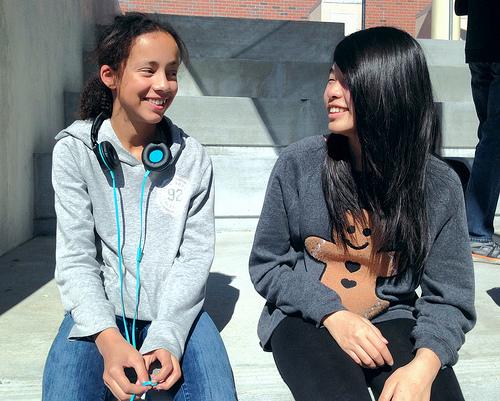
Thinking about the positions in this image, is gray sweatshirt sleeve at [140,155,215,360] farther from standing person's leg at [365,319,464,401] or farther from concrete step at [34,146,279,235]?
concrete step at [34,146,279,235]

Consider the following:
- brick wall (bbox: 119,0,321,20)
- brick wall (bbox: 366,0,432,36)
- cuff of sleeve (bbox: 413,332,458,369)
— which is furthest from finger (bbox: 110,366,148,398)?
brick wall (bbox: 366,0,432,36)

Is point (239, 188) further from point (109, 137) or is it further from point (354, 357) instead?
point (354, 357)

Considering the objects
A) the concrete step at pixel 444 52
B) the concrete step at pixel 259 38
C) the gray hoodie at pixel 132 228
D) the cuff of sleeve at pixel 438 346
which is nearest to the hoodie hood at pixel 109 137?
the gray hoodie at pixel 132 228

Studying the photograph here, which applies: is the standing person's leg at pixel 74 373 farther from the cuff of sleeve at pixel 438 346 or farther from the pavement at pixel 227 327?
the cuff of sleeve at pixel 438 346

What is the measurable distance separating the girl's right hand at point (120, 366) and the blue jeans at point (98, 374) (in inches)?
3.1

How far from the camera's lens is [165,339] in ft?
5.86

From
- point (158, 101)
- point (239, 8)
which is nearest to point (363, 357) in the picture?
point (158, 101)

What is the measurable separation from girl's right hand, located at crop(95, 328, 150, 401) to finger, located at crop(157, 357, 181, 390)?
0.20ft

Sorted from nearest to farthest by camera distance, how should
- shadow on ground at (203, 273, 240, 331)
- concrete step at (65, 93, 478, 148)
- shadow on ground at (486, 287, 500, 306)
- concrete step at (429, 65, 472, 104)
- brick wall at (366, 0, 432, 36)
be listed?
1. shadow on ground at (203, 273, 240, 331)
2. shadow on ground at (486, 287, 500, 306)
3. concrete step at (65, 93, 478, 148)
4. concrete step at (429, 65, 472, 104)
5. brick wall at (366, 0, 432, 36)

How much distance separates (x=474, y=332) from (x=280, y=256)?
1066 millimetres

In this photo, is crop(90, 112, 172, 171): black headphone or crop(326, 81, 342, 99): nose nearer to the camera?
crop(326, 81, 342, 99): nose

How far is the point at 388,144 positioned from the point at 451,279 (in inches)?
17.2

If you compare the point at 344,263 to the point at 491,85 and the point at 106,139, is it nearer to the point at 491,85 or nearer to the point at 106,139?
the point at 106,139

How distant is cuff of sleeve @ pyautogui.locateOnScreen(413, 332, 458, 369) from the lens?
1698 millimetres
